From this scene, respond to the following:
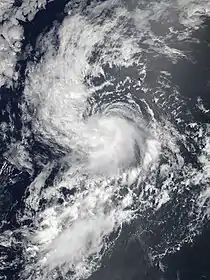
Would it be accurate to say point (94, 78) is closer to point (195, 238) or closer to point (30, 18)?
point (30, 18)

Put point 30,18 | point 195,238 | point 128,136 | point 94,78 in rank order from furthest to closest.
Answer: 1. point 30,18
2. point 94,78
3. point 128,136
4. point 195,238

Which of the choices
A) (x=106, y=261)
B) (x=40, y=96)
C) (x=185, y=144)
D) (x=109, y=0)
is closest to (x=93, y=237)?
→ (x=106, y=261)

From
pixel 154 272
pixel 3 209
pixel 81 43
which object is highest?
pixel 81 43

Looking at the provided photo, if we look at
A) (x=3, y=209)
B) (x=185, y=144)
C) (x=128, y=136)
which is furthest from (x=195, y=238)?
(x=3, y=209)

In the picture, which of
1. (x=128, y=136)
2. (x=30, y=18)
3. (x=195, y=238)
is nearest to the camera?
(x=195, y=238)

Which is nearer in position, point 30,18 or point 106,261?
point 106,261

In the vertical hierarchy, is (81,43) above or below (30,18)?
below

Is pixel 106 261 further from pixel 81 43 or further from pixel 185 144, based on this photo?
pixel 81 43
